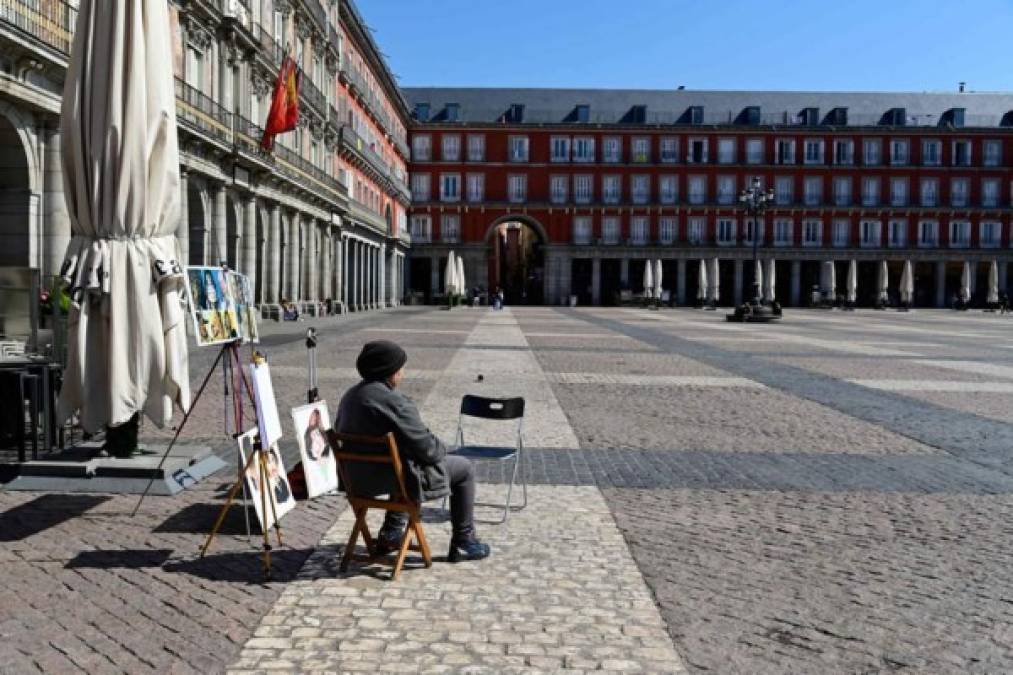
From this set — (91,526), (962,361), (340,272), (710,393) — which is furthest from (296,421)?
(340,272)

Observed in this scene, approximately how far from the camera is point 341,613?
4.50 m

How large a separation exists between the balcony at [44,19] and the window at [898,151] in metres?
67.3

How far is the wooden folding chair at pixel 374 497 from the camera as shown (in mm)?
4895

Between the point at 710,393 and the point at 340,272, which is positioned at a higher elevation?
the point at 340,272

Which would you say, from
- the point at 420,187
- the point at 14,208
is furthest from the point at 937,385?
the point at 420,187

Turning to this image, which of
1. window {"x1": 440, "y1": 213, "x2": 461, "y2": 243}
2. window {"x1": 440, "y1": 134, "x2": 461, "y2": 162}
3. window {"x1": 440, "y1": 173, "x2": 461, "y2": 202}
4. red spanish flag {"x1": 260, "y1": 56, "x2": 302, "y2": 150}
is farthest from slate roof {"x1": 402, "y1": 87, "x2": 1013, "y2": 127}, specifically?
red spanish flag {"x1": 260, "y1": 56, "x2": 302, "y2": 150}

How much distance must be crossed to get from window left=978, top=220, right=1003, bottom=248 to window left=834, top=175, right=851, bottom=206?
34.8 ft

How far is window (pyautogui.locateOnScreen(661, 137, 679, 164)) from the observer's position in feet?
239

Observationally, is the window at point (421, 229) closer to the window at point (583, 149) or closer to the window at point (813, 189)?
the window at point (583, 149)

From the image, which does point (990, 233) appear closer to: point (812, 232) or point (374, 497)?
point (812, 232)

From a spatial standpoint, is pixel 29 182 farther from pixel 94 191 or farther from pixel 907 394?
pixel 907 394

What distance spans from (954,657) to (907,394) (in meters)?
10.6

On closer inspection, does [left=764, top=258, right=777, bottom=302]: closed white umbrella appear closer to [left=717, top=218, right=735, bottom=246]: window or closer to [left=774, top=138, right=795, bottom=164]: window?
[left=717, top=218, right=735, bottom=246]: window

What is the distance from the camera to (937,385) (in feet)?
50.0
